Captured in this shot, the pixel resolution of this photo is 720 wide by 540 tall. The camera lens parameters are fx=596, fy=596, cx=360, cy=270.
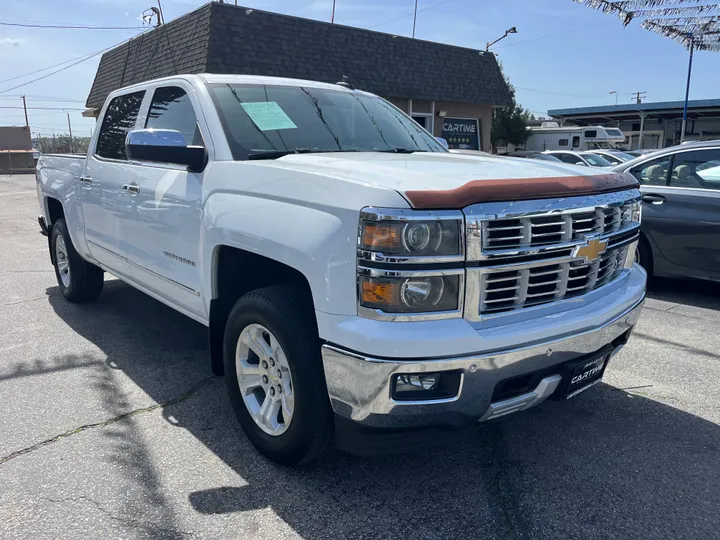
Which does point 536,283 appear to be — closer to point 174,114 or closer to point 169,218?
point 169,218

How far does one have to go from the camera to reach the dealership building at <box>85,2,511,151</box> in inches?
559

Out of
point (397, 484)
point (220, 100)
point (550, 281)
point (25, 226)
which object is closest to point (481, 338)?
point (550, 281)

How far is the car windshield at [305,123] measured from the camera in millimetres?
3352

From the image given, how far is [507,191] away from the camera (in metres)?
2.37

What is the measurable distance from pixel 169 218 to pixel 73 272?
103 inches

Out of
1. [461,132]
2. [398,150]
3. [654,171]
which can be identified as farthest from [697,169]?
[461,132]

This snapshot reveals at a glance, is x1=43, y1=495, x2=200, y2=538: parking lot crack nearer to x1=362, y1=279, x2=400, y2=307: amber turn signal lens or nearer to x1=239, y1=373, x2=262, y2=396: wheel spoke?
x1=239, y1=373, x2=262, y2=396: wheel spoke

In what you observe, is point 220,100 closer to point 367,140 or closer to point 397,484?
point 367,140

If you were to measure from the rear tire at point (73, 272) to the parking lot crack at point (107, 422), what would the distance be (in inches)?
90.1

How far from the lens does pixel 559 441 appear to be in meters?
3.21

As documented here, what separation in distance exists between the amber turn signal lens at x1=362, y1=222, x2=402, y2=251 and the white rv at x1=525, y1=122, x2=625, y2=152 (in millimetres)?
32846

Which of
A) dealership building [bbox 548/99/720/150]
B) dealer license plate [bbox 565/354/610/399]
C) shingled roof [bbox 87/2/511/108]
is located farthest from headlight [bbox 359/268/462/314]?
dealership building [bbox 548/99/720/150]

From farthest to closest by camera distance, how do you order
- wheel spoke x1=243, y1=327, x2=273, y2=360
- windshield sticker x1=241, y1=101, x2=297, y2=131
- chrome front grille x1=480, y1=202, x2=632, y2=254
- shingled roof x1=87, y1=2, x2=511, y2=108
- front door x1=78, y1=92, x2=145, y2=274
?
shingled roof x1=87, y1=2, x2=511, y2=108, front door x1=78, y1=92, x2=145, y2=274, windshield sticker x1=241, y1=101, x2=297, y2=131, wheel spoke x1=243, y1=327, x2=273, y2=360, chrome front grille x1=480, y1=202, x2=632, y2=254

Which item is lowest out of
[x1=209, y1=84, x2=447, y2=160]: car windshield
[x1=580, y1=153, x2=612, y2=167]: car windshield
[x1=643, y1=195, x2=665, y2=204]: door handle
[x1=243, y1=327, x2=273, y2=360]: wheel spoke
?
[x1=243, y1=327, x2=273, y2=360]: wheel spoke
